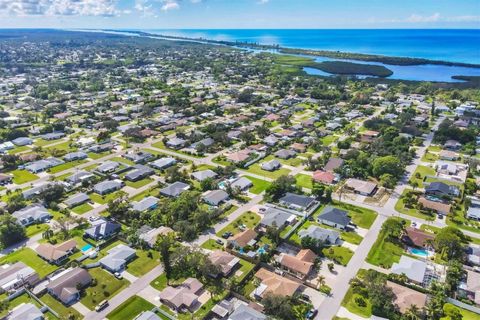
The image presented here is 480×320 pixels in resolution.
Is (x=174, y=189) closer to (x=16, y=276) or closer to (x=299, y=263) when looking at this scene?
(x=16, y=276)

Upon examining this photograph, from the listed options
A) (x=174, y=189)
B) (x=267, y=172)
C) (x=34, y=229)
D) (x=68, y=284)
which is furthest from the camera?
(x=267, y=172)

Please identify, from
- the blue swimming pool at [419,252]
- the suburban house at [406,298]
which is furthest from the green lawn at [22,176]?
the blue swimming pool at [419,252]

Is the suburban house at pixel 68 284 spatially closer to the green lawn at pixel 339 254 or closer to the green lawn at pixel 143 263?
the green lawn at pixel 143 263

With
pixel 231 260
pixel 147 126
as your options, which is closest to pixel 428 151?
pixel 231 260

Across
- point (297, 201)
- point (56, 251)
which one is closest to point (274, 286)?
point (297, 201)

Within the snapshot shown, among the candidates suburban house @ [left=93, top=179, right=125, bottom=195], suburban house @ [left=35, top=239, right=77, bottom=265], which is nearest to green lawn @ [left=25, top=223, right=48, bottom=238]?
suburban house @ [left=35, top=239, right=77, bottom=265]

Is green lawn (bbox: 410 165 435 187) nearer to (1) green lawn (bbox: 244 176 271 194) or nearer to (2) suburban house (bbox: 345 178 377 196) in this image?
(2) suburban house (bbox: 345 178 377 196)
